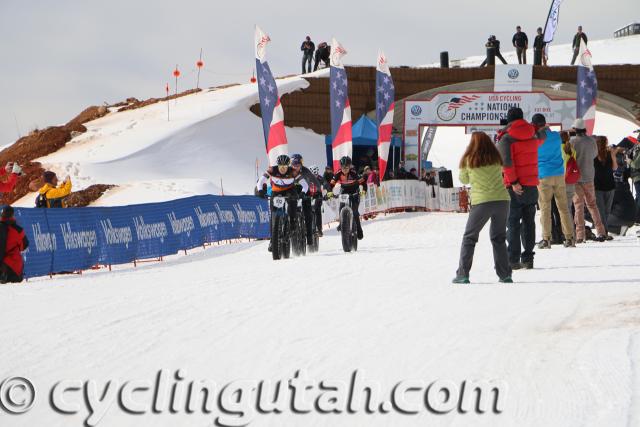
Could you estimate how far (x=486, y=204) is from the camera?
32.0 ft

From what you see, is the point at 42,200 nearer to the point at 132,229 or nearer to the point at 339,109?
the point at 132,229

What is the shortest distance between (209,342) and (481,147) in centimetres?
404

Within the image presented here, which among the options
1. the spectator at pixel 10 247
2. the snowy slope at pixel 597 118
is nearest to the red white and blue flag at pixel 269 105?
the spectator at pixel 10 247

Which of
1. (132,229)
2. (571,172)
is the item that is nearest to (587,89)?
(132,229)

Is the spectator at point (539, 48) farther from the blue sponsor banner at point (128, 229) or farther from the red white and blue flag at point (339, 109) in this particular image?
the blue sponsor banner at point (128, 229)

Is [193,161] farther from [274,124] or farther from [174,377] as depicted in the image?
[174,377]

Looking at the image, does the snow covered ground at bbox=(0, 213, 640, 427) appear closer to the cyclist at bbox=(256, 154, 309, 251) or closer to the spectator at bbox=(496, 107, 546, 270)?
the spectator at bbox=(496, 107, 546, 270)

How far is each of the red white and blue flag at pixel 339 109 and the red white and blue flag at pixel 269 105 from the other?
440cm

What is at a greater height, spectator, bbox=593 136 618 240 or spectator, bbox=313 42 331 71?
spectator, bbox=313 42 331 71

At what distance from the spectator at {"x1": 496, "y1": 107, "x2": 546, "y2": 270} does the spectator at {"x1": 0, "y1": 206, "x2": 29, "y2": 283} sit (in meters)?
6.81

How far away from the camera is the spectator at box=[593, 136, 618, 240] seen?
15578 millimetres

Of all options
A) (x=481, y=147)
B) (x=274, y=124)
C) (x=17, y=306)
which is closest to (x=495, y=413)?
(x=481, y=147)

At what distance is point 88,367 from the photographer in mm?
6047

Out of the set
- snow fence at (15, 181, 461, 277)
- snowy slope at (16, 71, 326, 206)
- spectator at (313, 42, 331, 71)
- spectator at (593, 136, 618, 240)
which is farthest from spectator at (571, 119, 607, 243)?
spectator at (313, 42, 331, 71)
